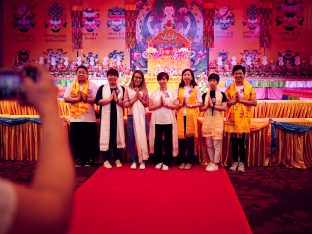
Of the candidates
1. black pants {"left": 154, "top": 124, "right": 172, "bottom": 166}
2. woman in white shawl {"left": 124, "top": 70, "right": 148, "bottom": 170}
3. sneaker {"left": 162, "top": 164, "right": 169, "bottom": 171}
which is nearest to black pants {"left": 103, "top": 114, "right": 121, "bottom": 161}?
woman in white shawl {"left": 124, "top": 70, "right": 148, "bottom": 170}

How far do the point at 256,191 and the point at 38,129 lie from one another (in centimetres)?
298

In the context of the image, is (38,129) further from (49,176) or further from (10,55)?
(10,55)

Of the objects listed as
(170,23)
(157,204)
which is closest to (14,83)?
(157,204)

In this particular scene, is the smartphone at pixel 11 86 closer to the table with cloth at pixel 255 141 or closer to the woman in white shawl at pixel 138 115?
the woman in white shawl at pixel 138 115

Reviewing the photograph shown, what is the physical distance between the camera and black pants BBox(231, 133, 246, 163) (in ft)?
13.7

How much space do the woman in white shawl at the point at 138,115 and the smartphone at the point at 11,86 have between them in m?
3.75

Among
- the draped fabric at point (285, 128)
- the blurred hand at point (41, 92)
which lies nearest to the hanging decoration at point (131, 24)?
the draped fabric at point (285, 128)

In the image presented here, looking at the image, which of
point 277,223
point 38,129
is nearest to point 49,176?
point 277,223

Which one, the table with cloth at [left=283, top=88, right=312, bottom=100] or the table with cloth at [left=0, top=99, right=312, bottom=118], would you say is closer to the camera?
the table with cloth at [left=0, top=99, right=312, bottom=118]

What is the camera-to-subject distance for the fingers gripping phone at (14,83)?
45 cm

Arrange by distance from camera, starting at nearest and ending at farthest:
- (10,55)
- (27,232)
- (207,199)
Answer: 1. (27,232)
2. (207,199)
3. (10,55)

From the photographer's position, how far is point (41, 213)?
1.29ft

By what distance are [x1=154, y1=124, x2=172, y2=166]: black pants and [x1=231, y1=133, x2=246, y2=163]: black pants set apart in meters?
0.81

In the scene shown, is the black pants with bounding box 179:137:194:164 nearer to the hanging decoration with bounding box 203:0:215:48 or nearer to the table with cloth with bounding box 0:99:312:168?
the table with cloth with bounding box 0:99:312:168
